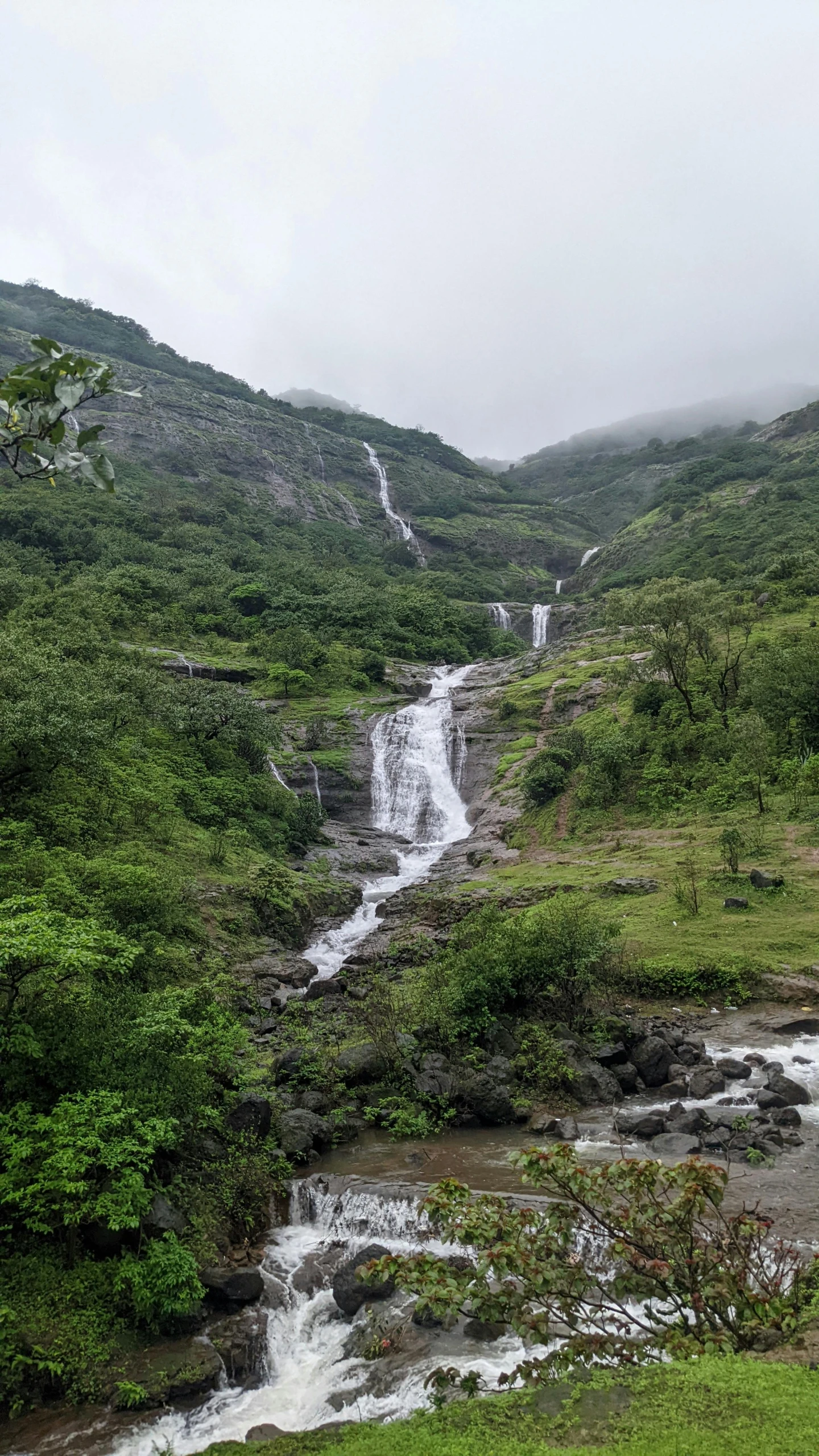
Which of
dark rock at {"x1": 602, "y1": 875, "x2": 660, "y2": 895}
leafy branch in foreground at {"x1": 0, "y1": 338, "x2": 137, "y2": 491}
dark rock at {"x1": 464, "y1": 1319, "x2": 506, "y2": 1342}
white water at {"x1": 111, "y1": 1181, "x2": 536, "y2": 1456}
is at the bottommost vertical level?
white water at {"x1": 111, "y1": 1181, "x2": 536, "y2": 1456}

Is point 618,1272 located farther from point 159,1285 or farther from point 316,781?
point 316,781

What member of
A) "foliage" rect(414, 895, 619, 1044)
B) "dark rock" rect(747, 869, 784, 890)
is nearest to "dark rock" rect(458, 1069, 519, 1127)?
"foliage" rect(414, 895, 619, 1044)

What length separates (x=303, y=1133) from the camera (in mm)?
11227

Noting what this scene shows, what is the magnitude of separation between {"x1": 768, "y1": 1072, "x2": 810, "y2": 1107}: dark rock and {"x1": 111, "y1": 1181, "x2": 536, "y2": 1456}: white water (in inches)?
228

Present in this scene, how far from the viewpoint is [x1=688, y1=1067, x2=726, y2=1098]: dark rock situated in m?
11.7

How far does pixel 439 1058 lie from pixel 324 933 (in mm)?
10724

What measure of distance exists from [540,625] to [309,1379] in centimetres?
6658

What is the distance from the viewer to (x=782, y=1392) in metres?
4.50

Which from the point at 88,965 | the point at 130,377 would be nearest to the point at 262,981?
the point at 88,965

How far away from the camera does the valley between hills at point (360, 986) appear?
691 centimetres

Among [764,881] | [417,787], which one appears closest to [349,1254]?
[764,881]

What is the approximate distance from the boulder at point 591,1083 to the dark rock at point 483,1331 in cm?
502

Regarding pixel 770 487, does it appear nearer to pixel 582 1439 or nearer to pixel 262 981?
pixel 262 981

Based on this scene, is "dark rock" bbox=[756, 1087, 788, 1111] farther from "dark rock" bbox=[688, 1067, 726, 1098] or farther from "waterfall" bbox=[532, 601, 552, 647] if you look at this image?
"waterfall" bbox=[532, 601, 552, 647]
